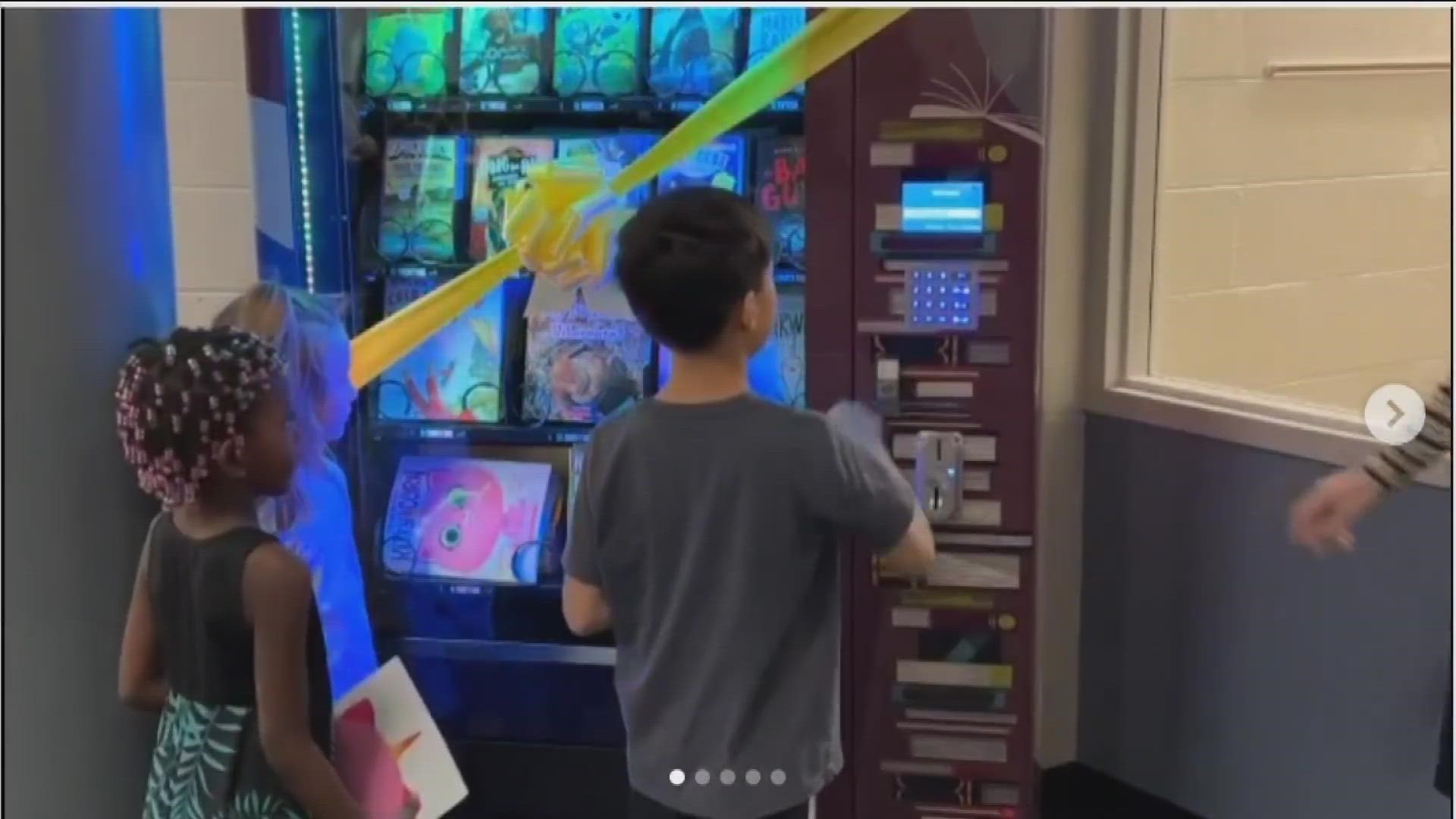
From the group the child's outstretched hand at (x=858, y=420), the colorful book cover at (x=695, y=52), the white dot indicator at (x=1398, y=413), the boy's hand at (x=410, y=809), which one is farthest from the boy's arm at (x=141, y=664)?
the white dot indicator at (x=1398, y=413)

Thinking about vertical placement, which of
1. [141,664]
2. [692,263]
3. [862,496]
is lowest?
[141,664]

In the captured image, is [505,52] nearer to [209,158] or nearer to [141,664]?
[209,158]

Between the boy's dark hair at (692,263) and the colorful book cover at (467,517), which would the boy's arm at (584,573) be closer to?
the boy's dark hair at (692,263)

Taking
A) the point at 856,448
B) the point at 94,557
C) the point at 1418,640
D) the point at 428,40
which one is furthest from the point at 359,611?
the point at 1418,640

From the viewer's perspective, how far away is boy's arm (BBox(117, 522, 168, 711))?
1944 mm

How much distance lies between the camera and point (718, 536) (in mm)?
1807

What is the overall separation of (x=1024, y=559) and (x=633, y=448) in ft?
2.96

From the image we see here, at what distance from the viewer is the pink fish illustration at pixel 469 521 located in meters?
2.79

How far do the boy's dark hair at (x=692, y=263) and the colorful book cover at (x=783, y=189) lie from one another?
2.56ft

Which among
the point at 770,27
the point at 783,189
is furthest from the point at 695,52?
the point at 783,189

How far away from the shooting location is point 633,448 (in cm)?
181

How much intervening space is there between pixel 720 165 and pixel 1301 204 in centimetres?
126

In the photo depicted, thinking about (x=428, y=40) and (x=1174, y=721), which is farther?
(x=1174, y=721)

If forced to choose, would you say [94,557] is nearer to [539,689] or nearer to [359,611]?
[359,611]
